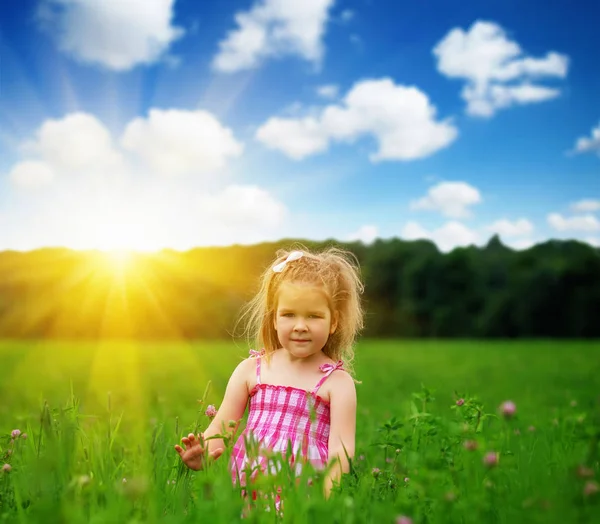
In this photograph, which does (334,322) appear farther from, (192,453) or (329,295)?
(192,453)

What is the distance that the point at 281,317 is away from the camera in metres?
3.20

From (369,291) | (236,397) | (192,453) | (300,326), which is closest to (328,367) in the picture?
(300,326)

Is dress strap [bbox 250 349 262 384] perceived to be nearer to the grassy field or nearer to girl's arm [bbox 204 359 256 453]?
girl's arm [bbox 204 359 256 453]

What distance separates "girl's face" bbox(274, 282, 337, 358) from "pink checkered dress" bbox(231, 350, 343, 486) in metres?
0.15

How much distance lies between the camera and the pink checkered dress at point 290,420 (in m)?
2.97

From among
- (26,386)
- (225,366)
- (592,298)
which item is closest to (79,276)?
(225,366)

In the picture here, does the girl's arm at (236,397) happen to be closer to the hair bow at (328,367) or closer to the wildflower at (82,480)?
the hair bow at (328,367)

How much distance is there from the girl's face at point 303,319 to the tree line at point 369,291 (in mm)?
A: 36561

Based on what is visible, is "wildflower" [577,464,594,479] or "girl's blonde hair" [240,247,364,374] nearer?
"wildflower" [577,464,594,479]

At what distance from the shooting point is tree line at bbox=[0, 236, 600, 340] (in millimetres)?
43469

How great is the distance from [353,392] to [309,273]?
0.67 m

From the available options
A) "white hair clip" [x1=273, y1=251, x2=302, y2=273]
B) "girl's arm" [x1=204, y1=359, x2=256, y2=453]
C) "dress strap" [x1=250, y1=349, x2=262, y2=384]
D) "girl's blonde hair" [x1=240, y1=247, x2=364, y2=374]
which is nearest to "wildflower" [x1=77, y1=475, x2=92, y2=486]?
"girl's arm" [x1=204, y1=359, x2=256, y2=453]

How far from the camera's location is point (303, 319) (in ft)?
10.4

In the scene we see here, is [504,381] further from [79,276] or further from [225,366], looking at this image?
[79,276]
